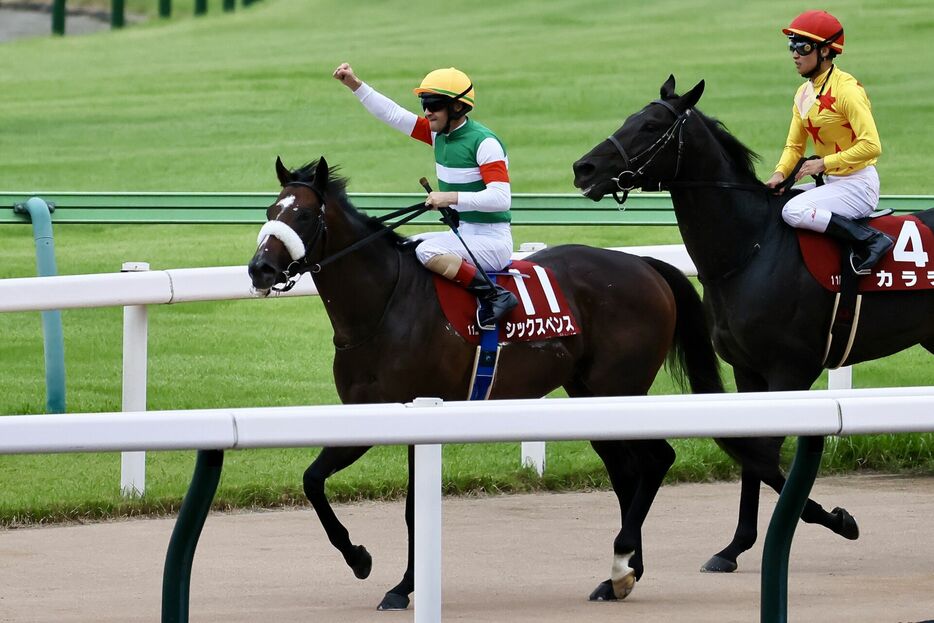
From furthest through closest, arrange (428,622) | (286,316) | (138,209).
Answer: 1. (286,316)
2. (138,209)
3. (428,622)

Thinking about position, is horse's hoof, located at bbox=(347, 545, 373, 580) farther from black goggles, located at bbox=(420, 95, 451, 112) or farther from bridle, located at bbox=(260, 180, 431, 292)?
black goggles, located at bbox=(420, 95, 451, 112)

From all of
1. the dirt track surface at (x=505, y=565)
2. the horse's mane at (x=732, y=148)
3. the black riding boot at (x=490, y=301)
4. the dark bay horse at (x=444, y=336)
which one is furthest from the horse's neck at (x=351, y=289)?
the horse's mane at (x=732, y=148)

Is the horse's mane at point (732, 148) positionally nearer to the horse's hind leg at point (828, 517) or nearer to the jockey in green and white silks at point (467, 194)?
the jockey in green and white silks at point (467, 194)

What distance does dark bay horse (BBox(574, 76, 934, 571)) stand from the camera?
23.6 ft

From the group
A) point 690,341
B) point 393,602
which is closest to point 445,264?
point 690,341

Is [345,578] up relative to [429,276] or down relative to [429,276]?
down

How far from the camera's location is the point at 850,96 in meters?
7.36

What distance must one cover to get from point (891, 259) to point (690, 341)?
3.14 ft

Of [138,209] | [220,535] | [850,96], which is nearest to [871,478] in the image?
[850,96]

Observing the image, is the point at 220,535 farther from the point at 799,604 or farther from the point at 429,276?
the point at 799,604

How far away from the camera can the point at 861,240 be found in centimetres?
730

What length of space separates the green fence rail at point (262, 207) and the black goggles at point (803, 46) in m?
2.80

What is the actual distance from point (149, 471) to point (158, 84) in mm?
17690

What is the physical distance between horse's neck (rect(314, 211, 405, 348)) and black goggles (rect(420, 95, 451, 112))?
567 millimetres
